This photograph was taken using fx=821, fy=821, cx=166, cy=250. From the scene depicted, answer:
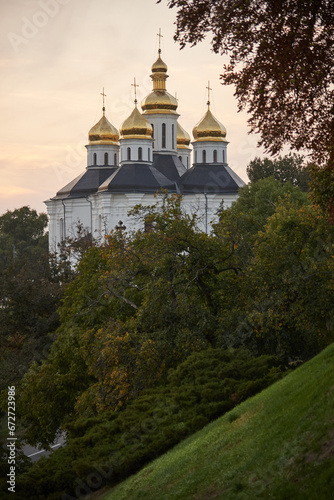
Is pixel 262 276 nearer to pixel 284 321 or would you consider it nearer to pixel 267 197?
pixel 284 321

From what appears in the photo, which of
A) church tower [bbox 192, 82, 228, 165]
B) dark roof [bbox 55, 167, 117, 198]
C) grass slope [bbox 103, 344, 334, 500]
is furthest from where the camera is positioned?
church tower [bbox 192, 82, 228, 165]

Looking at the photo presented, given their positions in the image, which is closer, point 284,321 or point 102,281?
point 284,321

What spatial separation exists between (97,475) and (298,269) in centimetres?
804

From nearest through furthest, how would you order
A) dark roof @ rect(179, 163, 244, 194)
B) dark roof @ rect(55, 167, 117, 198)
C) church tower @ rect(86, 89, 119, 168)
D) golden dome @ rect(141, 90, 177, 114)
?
1. dark roof @ rect(179, 163, 244, 194)
2. golden dome @ rect(141, 90, 177, 114)
3. dark roof @ rect(55, 167, 117, 198)
4. church tower @ rect(86, 89, 119, 168)

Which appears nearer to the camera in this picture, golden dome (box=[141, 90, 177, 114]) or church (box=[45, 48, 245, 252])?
church (box=[45, 48, 245, 252])

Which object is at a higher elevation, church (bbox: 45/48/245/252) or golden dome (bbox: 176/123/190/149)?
golden dome (bbox: 176/123/190/149)

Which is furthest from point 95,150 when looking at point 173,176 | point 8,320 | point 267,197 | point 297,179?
point 8,320

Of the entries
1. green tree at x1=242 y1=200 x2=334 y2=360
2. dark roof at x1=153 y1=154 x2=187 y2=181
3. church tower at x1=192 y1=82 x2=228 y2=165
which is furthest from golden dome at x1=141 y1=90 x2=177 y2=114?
green tree at x1=242 y1=200 x2=334 y2=360

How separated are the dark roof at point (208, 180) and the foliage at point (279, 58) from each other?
211 ft

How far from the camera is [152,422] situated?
1439cm

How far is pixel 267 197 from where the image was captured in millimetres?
49844

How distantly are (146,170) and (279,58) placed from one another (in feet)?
211

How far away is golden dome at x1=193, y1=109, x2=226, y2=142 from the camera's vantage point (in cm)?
8238

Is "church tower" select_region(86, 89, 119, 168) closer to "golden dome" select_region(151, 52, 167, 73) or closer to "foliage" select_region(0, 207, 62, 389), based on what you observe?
"golden dome" select_region(151, 52, 167, 73)
